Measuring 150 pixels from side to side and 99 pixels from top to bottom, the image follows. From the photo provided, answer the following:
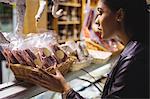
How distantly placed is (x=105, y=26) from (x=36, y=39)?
0.37 metres

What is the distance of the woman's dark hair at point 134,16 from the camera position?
0.98m

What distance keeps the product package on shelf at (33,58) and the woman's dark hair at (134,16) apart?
37 centimetres

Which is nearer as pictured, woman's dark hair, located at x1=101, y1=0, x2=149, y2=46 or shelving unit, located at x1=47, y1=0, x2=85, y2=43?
woman's dark hair, located at x1=101, y1=0, x2=149, y2=46

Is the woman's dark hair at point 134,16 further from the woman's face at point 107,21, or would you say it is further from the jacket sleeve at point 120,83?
the jacket sleeve at point 120,83

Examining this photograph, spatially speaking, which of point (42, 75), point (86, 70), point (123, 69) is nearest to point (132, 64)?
point (123, 69)

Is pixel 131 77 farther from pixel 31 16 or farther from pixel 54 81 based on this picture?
pixel 31 16

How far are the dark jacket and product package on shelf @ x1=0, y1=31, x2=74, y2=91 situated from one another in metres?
0.29

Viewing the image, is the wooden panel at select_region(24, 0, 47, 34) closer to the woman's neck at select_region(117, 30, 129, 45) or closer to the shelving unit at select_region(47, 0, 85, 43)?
the woman's neck at select_region(117, 30, 129, 45)

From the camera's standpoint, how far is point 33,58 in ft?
3.59

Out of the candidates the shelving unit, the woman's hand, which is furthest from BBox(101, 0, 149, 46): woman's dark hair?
the shelving unit

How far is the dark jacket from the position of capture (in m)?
0.91

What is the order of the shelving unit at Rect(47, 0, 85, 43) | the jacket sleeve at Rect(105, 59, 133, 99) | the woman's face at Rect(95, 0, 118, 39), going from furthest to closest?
the shelving unit at Rect(47, 0, 85, 43) < the woman's face at Rect(95, 0, 118, 39) < the jacket sleeve at Rect(105, 59, 133, 99)

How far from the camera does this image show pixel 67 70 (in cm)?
129

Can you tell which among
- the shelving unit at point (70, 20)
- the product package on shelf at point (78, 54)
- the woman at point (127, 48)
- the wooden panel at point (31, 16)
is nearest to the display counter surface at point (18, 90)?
the woman at point (127, 48)
